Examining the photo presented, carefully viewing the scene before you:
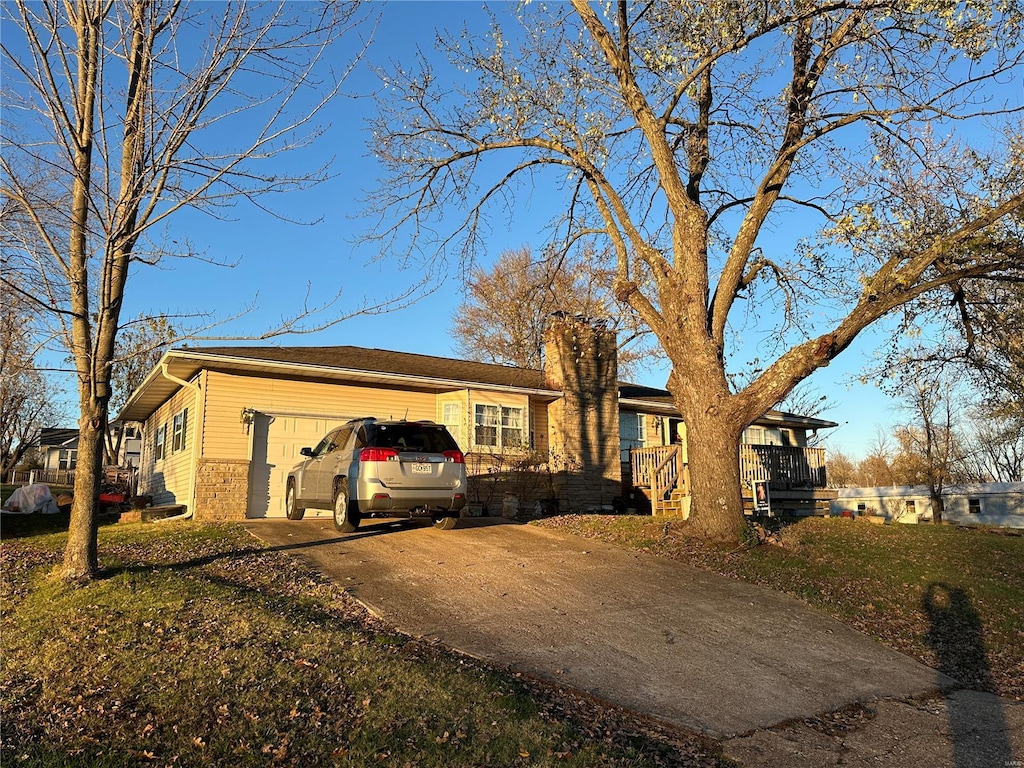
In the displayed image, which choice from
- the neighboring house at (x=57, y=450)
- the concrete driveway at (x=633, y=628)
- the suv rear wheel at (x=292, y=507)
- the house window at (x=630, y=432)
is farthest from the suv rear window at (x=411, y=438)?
the neighboring house at (x=57, y=450)

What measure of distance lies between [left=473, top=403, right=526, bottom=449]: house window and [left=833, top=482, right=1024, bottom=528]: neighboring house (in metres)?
17.2

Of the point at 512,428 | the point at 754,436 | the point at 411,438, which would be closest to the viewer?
the point at 411,438

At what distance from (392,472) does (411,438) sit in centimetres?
65

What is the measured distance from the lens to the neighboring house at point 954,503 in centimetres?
2789

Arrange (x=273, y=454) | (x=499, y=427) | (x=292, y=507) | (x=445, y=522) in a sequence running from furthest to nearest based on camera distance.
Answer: (x=499, y=427) → (x=273, y=454) → (x=292, y=507) → (x=445, y=522)

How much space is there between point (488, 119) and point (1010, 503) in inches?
1052

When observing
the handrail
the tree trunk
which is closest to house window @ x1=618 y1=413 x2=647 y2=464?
the handrail

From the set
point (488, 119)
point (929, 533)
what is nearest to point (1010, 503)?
point (929, 533)

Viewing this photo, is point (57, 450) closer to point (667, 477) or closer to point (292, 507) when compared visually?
point (292, 507)

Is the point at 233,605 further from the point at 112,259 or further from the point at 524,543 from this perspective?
the point at 524,543

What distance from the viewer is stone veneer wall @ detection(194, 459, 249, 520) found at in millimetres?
14188

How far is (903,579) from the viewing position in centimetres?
953

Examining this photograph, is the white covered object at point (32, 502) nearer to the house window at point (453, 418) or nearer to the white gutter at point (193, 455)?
the white gutter at point (193, 455)

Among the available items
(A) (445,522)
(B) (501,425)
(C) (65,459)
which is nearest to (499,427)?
(B) (501,425)
